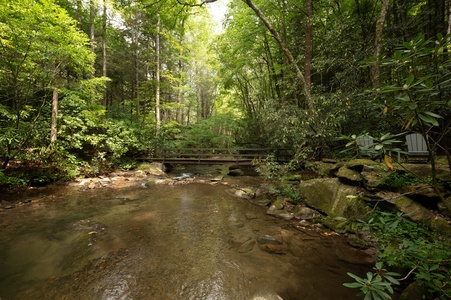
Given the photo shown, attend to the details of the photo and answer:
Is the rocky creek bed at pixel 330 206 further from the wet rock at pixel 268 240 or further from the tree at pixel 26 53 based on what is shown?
the tree at pixel 26 53

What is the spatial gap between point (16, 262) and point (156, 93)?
1135 cm

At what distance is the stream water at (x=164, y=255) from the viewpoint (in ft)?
8.73

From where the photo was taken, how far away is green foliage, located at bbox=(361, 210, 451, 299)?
1.69 metres

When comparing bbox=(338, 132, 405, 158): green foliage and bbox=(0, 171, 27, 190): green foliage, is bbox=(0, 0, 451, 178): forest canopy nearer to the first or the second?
bbox=(338, 132, 405, 158): green foliage

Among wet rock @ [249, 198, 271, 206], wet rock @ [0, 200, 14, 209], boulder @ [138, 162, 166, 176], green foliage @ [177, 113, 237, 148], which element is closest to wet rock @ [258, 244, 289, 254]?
wet rock @ [249, 198, 271, 206]

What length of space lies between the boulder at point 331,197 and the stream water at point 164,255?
74 centimetres

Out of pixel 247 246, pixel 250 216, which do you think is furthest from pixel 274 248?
pixel 250 216

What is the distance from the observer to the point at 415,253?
2072mm

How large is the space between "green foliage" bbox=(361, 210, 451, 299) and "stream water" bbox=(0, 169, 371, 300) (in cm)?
67

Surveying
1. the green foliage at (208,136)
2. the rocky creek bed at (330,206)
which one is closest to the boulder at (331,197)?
the rocky creek bed at (330,206)

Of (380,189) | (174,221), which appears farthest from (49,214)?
(380,189)

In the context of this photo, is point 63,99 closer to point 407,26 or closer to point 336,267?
point 336,267

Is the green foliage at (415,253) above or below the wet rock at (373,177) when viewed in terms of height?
below

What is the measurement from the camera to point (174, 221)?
195 inches
